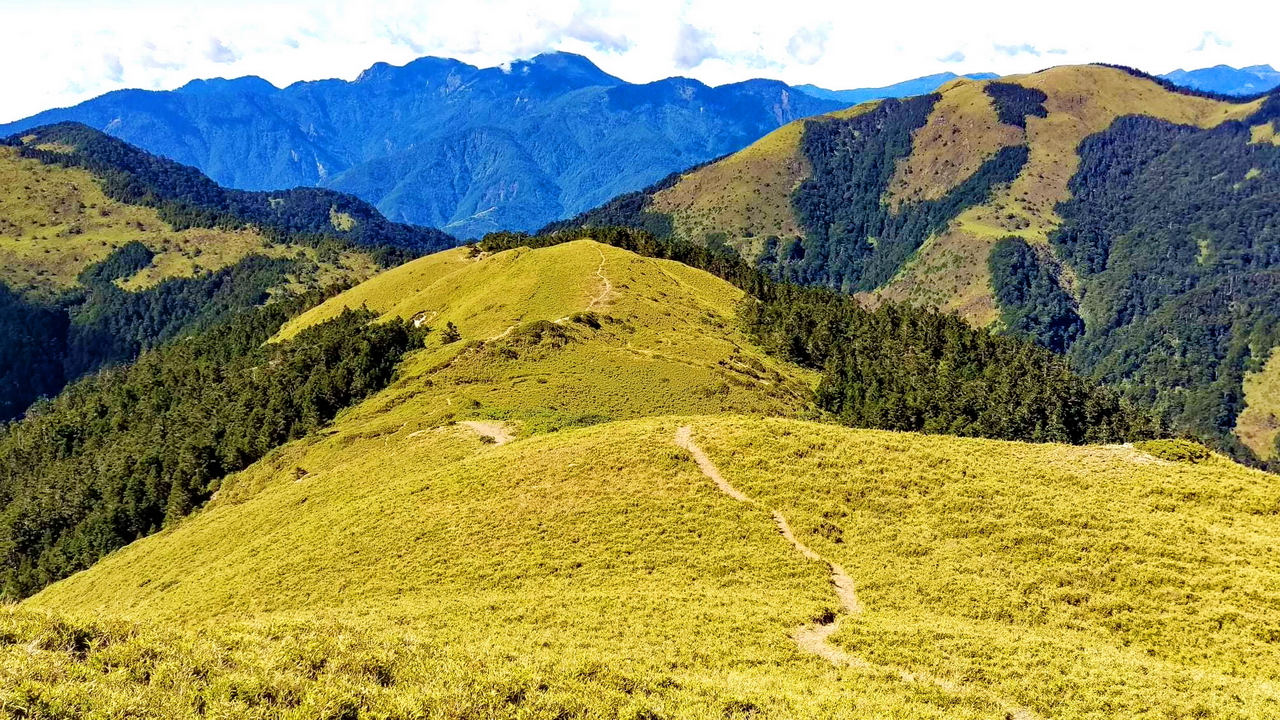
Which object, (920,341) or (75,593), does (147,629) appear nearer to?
(75,593)

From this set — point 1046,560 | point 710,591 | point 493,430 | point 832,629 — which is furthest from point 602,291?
point 832,629

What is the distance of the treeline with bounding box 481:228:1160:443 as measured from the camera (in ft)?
343

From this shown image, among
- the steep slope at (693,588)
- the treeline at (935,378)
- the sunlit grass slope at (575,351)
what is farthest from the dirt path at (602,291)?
the steep slope at (693,588)

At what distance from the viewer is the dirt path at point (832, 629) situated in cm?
2273

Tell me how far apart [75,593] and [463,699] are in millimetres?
55571

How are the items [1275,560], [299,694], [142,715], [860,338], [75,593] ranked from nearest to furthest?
[142,715] < [299,694] < [1275,560] < [75,593] < [860,338]

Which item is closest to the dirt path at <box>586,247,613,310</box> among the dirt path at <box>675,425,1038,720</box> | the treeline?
the treeline

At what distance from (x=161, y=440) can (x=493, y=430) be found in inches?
2980

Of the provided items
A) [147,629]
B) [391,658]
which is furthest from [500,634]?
[147,629]

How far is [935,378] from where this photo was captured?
393 ft

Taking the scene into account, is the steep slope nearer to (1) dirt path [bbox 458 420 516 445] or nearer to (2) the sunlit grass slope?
(1) dirt path [bbox 458 420 516 445]

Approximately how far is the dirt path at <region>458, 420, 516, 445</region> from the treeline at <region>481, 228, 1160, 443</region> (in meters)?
51.5

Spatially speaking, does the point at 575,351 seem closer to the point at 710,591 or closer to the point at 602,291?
the point at 602,291

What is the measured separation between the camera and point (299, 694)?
54.5 ft
